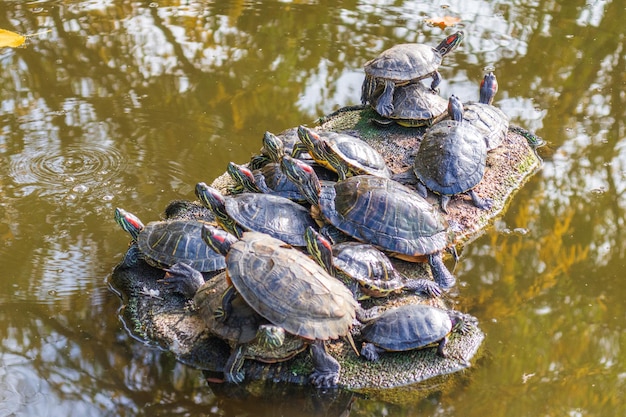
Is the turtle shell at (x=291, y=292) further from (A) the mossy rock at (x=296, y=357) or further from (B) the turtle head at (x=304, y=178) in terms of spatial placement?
(B) the turtle head at (x=304, y=178)

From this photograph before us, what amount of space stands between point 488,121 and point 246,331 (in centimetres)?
361

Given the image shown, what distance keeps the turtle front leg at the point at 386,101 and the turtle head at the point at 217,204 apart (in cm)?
235

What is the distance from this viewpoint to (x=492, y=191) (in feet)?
19.6

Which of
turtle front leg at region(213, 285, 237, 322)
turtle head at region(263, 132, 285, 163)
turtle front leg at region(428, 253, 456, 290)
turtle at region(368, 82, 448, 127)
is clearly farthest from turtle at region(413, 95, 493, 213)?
turtle front leg at region(213, 285, 237, 322)

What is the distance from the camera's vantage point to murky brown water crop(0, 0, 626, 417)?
13.4 ft

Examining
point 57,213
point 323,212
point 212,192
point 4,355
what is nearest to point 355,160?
point 323,212

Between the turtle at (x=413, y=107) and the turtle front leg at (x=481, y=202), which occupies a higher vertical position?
the turtle at (x=413, y=107)

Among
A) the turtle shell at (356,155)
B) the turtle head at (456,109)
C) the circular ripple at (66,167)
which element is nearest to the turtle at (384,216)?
the turtle shell at (356,155)

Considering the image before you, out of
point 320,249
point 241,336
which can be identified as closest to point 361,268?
point 320,249

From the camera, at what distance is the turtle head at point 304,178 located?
5.04 metres

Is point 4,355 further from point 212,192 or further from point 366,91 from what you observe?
point 366,91

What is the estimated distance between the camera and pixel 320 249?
4.28m

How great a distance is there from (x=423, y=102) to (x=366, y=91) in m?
0.75

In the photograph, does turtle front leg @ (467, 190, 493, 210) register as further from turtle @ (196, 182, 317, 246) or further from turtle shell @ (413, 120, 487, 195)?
turtle @ (196, 182, 317, 246)
